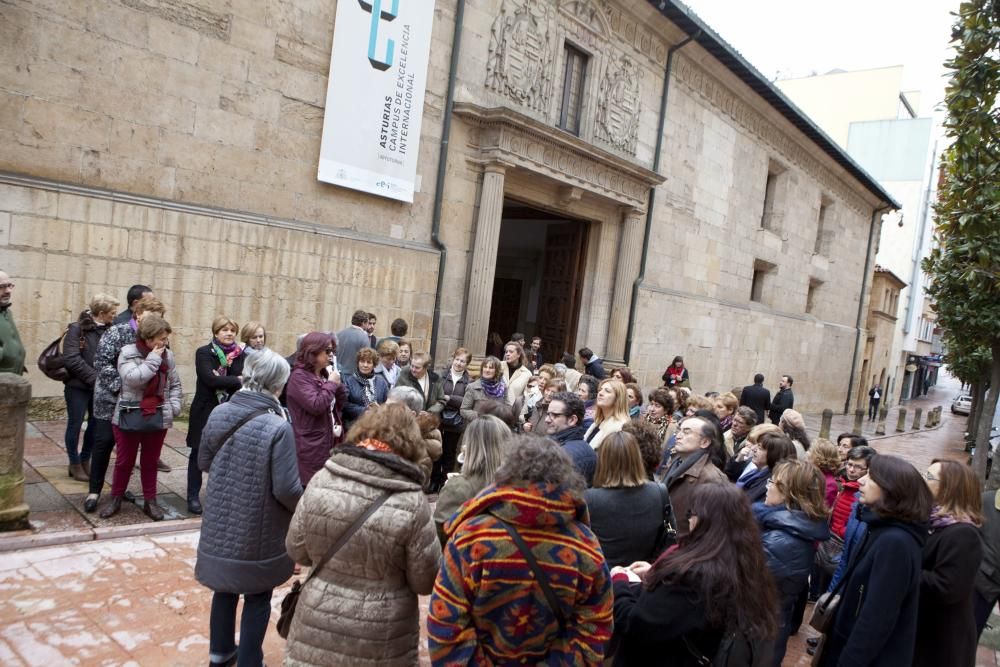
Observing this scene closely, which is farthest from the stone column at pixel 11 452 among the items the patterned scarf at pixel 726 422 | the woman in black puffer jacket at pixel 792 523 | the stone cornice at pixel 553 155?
the stone cornice at pixel 553 155

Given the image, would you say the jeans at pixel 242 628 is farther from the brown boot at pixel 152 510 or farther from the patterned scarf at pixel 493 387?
the patterned scarf at pixel 493 387

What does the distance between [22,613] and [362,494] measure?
2.64 meters

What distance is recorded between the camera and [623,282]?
556 inches

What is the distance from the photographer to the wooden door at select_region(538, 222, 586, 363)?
1427 cm

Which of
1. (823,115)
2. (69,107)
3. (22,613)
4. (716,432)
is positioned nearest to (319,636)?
(22,613)

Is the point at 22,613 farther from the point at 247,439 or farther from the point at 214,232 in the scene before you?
the point at 214,232

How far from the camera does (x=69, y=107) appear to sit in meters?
6.71

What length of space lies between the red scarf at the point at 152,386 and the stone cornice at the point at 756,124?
1377 centimetres

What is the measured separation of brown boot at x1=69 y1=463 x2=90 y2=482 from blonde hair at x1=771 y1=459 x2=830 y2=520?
548cm

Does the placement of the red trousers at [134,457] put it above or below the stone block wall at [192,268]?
below

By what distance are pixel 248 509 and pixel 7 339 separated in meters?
3.35

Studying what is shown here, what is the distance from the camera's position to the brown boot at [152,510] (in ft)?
16.1

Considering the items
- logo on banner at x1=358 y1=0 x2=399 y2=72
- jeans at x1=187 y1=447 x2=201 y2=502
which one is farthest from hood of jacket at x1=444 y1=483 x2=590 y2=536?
logo on banner at x1=358 y1=0 x2=399 y2=72

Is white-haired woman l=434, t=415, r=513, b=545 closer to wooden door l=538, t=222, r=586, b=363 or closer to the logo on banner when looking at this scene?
the logo on banner
